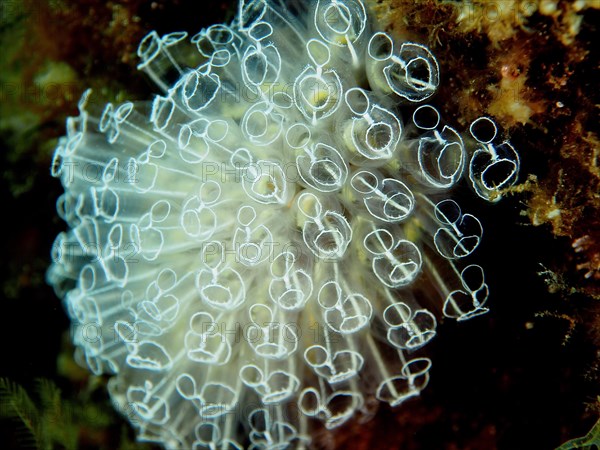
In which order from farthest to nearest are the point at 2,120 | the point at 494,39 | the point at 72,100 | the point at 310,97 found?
the point at 2,120, the point at 72,100, the point at 310,97, the point at 494,39

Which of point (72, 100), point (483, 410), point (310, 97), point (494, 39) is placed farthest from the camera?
point (72, 100)

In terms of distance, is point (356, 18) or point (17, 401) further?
point (17, 401)

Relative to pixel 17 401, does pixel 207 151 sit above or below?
above

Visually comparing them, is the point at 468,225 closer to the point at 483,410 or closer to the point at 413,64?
the point at 413,64

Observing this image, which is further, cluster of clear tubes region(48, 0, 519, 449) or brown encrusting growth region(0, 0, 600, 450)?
cluster of clear tubes region(48, 0, 519, 449)

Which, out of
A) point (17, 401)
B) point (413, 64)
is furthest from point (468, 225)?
point (17, 401)

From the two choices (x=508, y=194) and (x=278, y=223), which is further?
(x=278, y=223)

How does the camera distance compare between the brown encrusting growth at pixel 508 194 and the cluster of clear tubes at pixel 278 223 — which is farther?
the cluster of clear tubes at pixel 278 223

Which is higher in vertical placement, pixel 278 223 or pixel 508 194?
pixel 508 194
